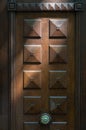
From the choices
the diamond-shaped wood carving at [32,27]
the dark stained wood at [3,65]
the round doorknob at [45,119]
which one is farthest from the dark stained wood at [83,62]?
the dark stained wood at [3,65]

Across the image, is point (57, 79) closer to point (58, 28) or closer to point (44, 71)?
point (44, 71)

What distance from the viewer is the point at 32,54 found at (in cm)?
427

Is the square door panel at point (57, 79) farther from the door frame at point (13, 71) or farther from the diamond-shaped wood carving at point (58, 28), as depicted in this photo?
the diamond-shaped wood carving at point (58, 28)

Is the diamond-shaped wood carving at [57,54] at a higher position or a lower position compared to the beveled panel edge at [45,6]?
lower

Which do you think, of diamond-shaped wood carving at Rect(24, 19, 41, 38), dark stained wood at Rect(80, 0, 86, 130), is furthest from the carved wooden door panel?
dark stained wood at Rect(80, 0, 86, 130)

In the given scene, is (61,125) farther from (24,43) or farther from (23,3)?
(23,3)

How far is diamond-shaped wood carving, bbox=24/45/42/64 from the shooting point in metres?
4.27

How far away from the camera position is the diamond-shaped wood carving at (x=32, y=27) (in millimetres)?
4254

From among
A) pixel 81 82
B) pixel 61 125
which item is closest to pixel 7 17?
pixel 81 82

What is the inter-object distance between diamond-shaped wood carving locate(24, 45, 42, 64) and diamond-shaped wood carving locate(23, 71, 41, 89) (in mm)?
140

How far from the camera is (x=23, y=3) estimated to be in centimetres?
424

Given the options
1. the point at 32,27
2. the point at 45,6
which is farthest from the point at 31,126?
the point at 45,6

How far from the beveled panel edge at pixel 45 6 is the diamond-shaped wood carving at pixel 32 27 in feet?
0.44

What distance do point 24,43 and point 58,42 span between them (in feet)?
1.31
